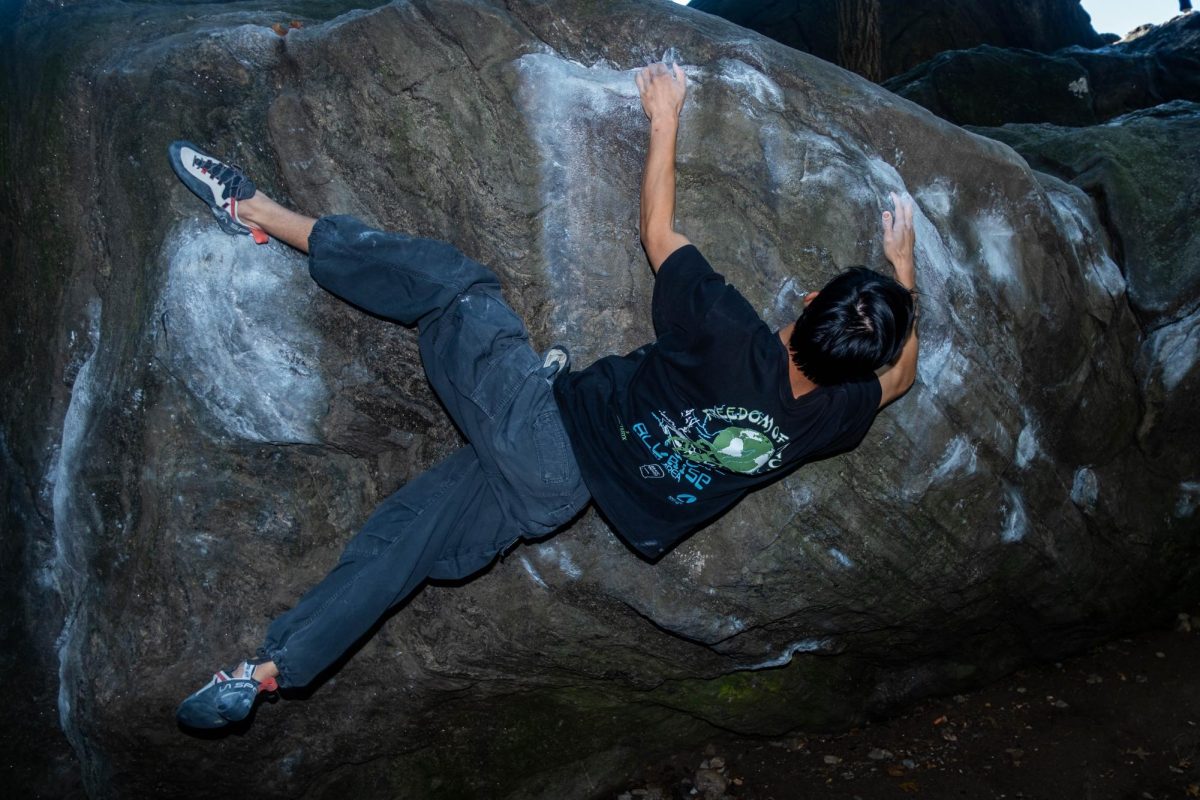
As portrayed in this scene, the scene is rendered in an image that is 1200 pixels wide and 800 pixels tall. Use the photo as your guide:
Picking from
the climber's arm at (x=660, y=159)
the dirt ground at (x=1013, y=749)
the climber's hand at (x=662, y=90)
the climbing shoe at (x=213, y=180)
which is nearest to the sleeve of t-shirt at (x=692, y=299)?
the climber's arm at (x=660, y=159)

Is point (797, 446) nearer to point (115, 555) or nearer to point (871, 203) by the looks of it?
point (871, 203)

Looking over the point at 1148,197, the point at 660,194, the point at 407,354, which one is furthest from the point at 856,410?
the point at 1148,197

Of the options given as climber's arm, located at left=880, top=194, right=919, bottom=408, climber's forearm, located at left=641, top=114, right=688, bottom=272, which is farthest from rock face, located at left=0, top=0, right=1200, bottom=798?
climber's forearm, located at left=641, top=114, right=688, bottom=272

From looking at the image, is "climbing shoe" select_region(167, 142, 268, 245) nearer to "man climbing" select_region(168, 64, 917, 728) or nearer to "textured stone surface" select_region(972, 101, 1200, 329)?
"man climbing" select_region(168, 64, 917, 728)

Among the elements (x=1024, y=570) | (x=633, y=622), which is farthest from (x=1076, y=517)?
→ (x=633, y=622)

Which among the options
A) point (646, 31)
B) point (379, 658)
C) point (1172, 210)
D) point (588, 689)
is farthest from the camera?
point (1172, 210)

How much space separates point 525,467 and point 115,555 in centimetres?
166

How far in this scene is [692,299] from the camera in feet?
9.64

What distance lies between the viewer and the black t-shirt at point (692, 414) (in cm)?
282

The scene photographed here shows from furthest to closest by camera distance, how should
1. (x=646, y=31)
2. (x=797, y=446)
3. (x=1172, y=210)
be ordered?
A: (x=1172, y=210) < (x=646, y=31) < (x=797, y=446)

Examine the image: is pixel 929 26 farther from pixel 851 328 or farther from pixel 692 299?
pixel 851 328

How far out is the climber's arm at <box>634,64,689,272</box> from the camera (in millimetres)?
3180

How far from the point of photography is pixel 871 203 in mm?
3496

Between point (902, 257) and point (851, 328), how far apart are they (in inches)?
36.9
